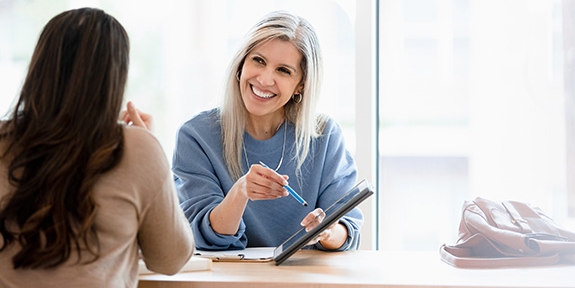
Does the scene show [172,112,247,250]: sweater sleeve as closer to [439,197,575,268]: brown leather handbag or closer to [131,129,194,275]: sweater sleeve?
[131,129,194,275]: sweater sleeve

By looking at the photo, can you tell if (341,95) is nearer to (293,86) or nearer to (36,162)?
(293,86)

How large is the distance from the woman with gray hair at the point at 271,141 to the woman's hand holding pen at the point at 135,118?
0.41 m

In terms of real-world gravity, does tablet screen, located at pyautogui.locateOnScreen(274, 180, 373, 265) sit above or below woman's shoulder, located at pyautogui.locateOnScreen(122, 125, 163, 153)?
below

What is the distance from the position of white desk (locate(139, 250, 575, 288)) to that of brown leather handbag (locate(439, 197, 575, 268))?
33mm

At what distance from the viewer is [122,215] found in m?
1.33

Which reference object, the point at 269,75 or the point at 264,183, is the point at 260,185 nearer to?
the point at 264,183

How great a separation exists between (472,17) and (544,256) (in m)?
1.37

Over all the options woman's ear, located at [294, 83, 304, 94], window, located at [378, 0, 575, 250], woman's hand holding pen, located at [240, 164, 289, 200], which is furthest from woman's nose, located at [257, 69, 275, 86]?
window, located at [378, 0, 575, 250]

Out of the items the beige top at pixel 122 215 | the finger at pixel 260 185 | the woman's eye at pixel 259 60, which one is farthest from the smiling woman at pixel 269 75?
the beige top at pixel 122 215

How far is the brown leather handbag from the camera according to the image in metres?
1.76

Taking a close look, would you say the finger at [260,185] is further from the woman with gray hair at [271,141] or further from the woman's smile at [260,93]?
the woman's smile at [260,93]

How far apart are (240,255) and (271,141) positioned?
48cm

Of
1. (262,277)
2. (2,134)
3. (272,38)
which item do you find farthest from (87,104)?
(272,38)

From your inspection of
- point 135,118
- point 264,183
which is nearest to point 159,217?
point 135,118
